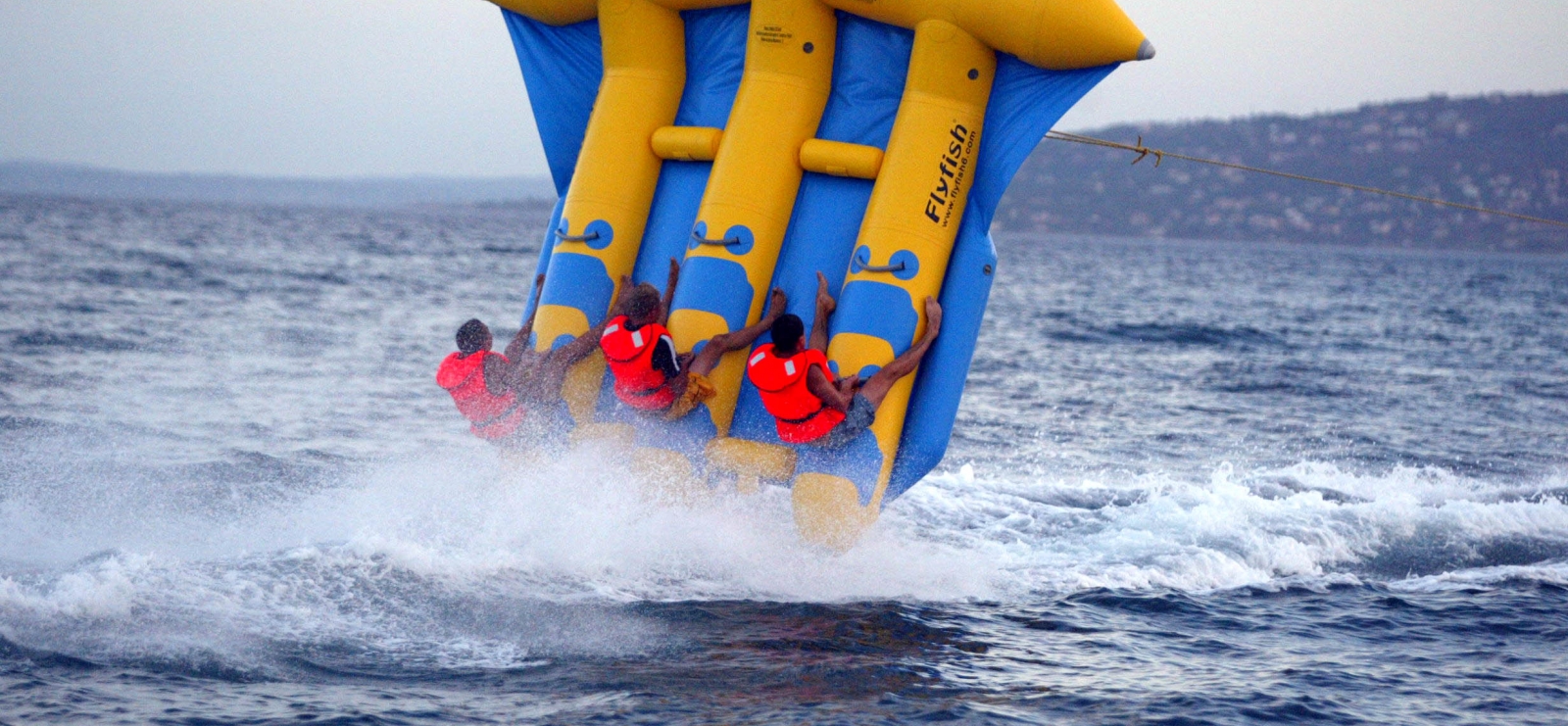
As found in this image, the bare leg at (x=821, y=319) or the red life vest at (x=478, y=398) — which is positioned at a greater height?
the bare leg at (x=821, y=319)

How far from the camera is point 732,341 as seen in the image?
210 inches

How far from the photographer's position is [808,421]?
506 cm

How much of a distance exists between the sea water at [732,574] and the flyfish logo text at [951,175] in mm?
1407

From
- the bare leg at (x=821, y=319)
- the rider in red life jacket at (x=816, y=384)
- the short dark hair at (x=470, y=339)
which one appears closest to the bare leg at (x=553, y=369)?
the short dark hair at (x=470, y=339)

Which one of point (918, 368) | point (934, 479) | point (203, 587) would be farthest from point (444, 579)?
point (934, 479)

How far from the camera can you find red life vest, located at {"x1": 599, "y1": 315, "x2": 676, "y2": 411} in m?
5.13

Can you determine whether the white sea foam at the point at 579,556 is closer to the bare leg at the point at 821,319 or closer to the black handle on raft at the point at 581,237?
the bare leg at the point at 821,319

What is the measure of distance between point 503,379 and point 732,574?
1277 millimetres

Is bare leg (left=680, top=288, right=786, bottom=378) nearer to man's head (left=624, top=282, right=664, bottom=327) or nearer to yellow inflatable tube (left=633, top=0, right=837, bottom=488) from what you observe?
yellow inflatable tube (left=633, top=0, right=837, bottom=488)

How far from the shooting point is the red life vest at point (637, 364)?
5133 mm

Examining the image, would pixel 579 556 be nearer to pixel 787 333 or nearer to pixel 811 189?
pixel 787 333

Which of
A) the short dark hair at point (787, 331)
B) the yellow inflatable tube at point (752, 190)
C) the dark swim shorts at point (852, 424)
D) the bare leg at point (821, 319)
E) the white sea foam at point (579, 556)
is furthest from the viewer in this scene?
the yellow inflatable tube at point (752, 190)

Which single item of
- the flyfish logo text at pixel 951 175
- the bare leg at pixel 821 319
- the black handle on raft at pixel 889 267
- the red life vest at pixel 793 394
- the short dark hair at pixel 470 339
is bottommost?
the short dark hair at pixel 470 339

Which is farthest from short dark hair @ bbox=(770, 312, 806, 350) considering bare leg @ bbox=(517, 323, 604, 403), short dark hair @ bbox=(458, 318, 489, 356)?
short dark hair @ bbox=(458, 318, 489, 356)
